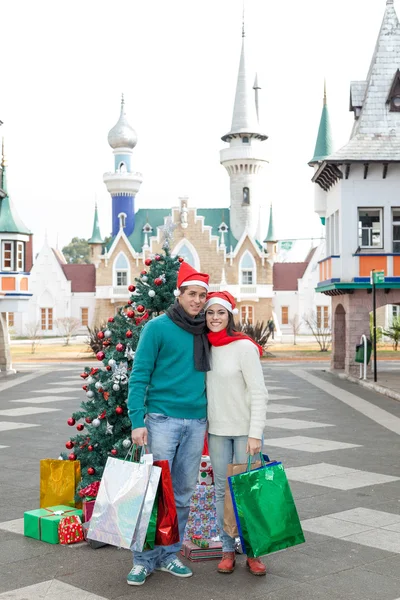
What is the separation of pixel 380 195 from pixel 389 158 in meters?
1.15

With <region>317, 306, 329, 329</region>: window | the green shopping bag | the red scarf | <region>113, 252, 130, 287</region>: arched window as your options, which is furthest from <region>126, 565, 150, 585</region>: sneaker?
<region>113, 252, 130, 287</region>: arched window

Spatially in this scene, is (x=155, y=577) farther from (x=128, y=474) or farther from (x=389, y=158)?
(x=389, y=158)

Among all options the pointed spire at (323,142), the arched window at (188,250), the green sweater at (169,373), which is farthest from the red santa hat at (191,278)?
the arched window at (188,250)

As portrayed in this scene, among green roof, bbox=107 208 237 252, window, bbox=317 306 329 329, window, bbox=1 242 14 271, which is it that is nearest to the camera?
window, bbox=1 242 14 271

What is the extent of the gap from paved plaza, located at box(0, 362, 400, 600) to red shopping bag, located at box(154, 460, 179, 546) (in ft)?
1.04

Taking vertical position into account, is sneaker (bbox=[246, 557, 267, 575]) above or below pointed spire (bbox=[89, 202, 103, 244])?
below

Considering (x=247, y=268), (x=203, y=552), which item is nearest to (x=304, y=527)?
(x=203, y=552)

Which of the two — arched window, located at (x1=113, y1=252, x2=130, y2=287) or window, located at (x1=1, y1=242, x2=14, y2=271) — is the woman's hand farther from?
arched window, located at (x1=113, y1=252, x2=130, y2=287)

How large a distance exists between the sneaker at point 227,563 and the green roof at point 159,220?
71.4 meters

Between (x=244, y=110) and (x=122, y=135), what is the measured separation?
1139 cm

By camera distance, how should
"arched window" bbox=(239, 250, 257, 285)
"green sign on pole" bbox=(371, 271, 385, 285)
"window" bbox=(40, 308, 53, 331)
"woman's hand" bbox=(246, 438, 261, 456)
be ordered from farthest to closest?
"window" bbox=(40, 308, 53, 331)
"arched window" bbox=(239, 250, 257, 285)
"green sign on pole" bbox=(371, 271, 385, 285)
"woman's hand" bbox=(246, 438, 261, 456)

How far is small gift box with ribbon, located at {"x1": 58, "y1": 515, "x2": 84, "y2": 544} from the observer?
6.73 metres

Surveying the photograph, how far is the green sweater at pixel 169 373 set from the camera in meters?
5.86

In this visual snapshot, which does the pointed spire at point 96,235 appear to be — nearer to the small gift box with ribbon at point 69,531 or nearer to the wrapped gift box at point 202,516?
the small gift box with ribbon at point 69,531
